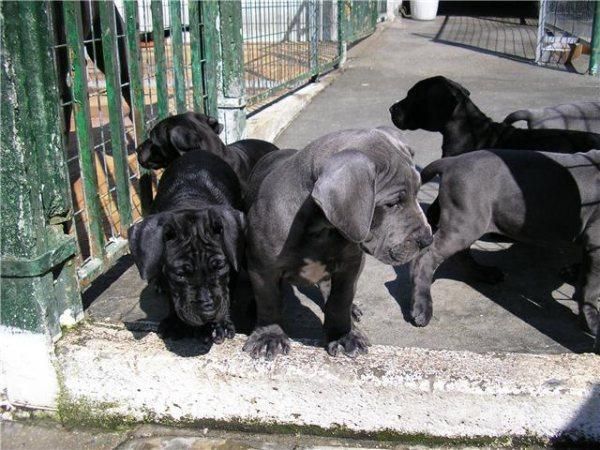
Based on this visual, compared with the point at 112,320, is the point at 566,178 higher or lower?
higher

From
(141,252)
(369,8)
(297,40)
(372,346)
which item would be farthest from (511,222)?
(369,8)

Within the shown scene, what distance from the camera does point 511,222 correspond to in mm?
4457

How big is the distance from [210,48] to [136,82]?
1646mm

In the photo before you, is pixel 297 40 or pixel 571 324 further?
pixel 297 40

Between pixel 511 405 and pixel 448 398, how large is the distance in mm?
283

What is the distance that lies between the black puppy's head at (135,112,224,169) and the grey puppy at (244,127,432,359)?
161cm

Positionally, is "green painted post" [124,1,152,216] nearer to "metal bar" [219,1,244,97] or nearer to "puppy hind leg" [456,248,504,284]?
"metal bar" [219,1,244,97]

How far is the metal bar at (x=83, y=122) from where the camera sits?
155 inches

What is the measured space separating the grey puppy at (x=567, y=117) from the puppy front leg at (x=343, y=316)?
3.13m

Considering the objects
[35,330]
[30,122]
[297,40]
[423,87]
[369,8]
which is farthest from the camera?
[369,8]

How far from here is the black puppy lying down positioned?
4.36 meters

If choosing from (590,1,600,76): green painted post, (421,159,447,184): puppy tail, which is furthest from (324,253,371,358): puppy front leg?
(590,1,600,76): green painted post

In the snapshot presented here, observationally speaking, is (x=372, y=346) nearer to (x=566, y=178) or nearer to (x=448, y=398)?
(x=448, y=398)

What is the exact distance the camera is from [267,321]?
12.6 ft
